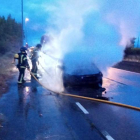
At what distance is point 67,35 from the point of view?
12.9 m

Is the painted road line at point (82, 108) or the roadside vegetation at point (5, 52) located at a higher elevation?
the roadside vegetation at point (5, 52)

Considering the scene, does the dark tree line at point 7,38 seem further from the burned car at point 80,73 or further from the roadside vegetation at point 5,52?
the burned car at point 80,73

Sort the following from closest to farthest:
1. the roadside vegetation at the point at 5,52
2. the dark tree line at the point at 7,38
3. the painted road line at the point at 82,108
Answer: the painted road line at the point at 82,108 → the roadside vegetation at the point at 5,52 → the dark tree line at the point at 7,38

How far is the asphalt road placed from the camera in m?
5.21

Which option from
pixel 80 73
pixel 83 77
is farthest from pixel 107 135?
pixel 80 73

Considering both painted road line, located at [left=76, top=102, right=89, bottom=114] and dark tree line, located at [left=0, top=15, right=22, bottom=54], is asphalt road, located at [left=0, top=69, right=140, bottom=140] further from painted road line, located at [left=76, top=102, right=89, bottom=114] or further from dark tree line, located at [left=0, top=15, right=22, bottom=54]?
dark tree line, located at [left=0, top=15, right=22, bottom=54]

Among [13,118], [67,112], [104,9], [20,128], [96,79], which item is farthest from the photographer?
[104,9]

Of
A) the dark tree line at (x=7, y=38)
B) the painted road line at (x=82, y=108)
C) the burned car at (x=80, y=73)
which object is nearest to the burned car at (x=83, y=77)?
the burned car at (x=80, y=73)

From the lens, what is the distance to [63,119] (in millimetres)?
6336

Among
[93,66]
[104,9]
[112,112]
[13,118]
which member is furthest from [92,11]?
[13,118]

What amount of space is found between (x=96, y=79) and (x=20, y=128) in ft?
20.0

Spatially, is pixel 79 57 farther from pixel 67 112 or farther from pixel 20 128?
pixel 20 128

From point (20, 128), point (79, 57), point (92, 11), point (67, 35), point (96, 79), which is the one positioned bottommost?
point (20, 128)

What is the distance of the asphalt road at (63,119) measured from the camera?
5207mm
